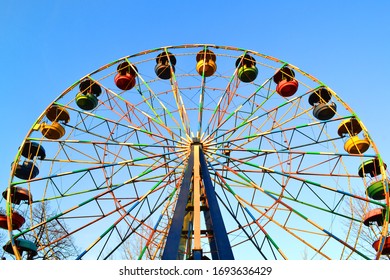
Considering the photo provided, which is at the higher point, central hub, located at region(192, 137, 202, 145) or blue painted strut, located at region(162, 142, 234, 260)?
central hub, located at region(192, 137, 202, 145)

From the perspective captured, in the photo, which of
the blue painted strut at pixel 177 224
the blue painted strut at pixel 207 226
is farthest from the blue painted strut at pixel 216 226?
the blue painted strut at pixel 177 224

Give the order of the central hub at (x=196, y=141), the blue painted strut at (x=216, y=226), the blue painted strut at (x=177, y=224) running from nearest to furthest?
the blue painted strut at (x=177, y=224)
the blue painted strut at (x=216, y=226)
the central hub at (x=196, y=141)

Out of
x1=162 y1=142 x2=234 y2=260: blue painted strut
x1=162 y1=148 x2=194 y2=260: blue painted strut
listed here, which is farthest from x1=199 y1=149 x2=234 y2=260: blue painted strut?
x1=162 y1=148 x2=194 y2=260: blue painted strut

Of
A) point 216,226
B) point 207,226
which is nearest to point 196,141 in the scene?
point 207,226

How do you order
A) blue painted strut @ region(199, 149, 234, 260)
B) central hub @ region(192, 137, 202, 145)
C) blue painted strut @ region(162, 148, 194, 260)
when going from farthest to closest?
central hub @ region(192, 137, 202, 145)
blue painted strut @ region(199, 149, 234, 260)
blue painted strut @ region(162, 148, 194, 260)

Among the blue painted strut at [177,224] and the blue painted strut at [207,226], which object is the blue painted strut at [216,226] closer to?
the blue painted strut at [207,226]

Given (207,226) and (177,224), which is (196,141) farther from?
(177,224)

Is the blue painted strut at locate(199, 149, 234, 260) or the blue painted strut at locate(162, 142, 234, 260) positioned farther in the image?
the blue painted strut at locate(199, 149, 234, 260)

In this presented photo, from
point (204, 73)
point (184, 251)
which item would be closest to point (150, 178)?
point (184, 251)

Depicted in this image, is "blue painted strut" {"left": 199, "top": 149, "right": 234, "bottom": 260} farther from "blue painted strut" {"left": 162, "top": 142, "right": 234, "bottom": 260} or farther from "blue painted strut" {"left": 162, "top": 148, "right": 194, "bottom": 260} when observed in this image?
"blue painted strut" {"left": 162, "top": 148, "right": 194, "bottom": 260}
